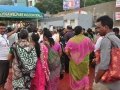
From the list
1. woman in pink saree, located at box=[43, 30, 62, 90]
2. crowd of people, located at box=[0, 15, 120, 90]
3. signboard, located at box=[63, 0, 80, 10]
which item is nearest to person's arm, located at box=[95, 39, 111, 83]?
crowd of people, located at box=[0, 15, 120, 90]

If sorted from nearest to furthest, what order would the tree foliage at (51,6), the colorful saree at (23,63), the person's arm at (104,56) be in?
the person's arm at (104,56) → the colorful saree at (23,63) → the tree foliage at (51,6)

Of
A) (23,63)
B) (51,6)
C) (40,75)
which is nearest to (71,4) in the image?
(51,6)

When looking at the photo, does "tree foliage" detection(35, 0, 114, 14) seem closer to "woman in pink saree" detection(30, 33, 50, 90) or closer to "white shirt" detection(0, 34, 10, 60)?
"white shirt" detection(0, 34, 10, 60)

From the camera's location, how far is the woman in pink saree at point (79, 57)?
29.9ft

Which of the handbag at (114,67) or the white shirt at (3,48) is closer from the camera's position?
the handbag at (114,67)

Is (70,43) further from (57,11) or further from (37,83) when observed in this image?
(57,11)

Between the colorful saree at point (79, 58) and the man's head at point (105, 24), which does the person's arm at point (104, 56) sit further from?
the colorful saree at point (79, 58)

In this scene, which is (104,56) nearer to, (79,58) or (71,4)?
(79,58)

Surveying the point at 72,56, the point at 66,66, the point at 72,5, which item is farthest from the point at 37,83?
the point at 72,5

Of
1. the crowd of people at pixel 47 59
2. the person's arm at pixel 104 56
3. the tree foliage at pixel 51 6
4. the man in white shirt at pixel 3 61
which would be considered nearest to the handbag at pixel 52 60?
the crowd of people at pixel 47 59

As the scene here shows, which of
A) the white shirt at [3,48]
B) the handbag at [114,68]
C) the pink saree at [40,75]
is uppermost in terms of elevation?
the handbag at [114,68]

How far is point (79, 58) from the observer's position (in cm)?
914

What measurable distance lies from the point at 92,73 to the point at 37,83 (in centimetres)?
469

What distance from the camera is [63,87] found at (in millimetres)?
10938
